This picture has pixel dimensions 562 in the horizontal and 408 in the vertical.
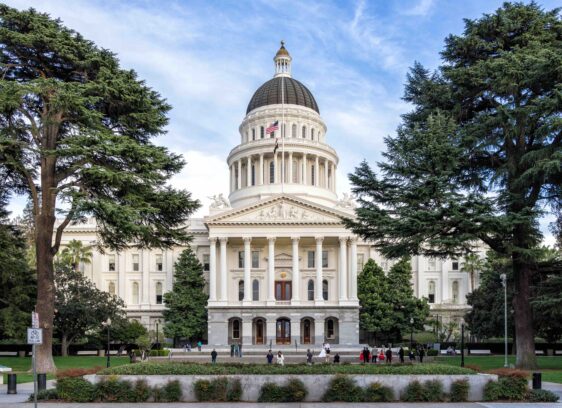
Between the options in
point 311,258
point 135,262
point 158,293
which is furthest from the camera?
point 135,262

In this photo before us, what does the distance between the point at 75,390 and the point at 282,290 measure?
190ft

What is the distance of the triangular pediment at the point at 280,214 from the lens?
75.7m

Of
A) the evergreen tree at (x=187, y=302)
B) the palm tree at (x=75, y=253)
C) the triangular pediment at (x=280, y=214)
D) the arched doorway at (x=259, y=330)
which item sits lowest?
the arched doorway at (x=259, y=330)

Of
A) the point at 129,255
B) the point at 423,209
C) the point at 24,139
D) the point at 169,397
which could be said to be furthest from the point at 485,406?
the point at 129,255

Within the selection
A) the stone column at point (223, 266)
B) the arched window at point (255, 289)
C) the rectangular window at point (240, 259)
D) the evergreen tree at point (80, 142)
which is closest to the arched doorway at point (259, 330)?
the arched window at point (255, 289)

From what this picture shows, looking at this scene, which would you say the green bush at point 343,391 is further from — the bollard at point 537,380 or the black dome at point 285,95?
the black dome at point 285,95

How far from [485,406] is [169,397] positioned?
988 centimetres

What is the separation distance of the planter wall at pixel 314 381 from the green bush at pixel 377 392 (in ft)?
0.68

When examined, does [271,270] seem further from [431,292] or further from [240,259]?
[431,292]

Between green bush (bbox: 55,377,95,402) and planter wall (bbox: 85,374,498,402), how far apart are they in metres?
0.36

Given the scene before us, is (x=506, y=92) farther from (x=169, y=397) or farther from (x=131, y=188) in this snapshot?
(x=169, y=397)

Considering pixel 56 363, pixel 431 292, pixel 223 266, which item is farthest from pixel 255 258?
pixel 56 363

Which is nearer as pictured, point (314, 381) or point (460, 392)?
point (460, 392)

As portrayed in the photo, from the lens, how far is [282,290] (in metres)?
78.9
